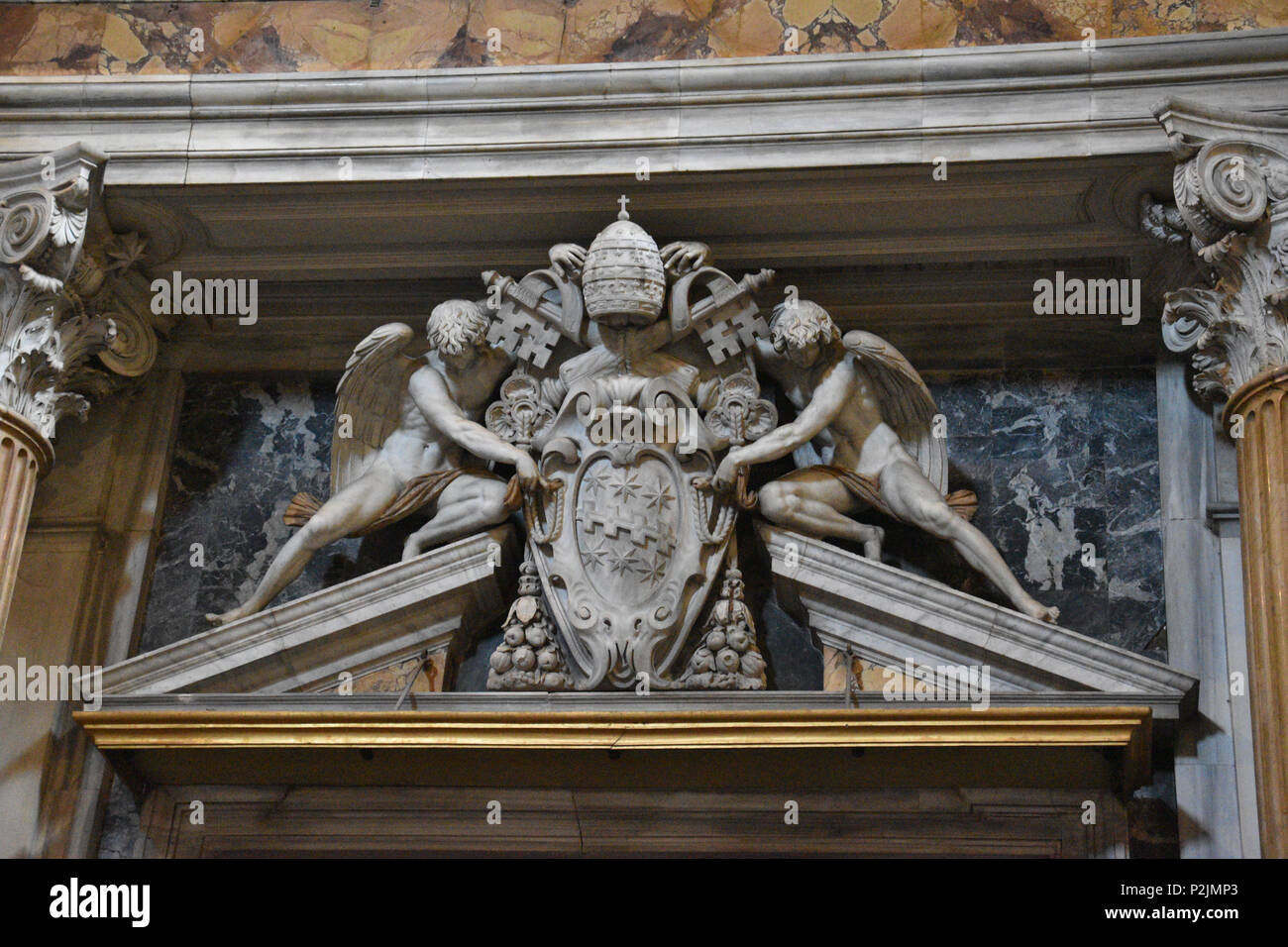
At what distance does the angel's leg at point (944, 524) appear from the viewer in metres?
6.32

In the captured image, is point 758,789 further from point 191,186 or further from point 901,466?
point 191,186

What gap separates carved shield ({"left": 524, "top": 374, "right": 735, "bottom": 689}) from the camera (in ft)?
20.6

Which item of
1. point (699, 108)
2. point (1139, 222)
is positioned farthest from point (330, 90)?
point (1139, 222)

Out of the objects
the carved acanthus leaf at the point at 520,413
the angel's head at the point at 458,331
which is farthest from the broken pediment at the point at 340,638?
the angel's head at the point at 458,331

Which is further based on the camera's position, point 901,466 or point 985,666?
point 901,466

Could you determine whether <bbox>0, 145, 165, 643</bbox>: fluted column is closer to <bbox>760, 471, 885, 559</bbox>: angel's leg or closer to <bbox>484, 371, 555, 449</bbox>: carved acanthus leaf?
<bbox>484, 371, 555, 449</bbox>: carved acanthus leaf

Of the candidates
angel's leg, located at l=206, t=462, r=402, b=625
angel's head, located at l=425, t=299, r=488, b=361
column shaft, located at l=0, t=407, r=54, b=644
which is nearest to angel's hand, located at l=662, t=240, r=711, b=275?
angel's head, located at l=425, t=299, r=488, b=361

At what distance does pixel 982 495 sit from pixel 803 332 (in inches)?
34.8

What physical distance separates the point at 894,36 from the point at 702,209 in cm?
91

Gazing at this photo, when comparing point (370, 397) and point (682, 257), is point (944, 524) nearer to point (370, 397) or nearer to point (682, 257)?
point (682, 257)

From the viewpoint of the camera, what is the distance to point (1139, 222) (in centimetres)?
657

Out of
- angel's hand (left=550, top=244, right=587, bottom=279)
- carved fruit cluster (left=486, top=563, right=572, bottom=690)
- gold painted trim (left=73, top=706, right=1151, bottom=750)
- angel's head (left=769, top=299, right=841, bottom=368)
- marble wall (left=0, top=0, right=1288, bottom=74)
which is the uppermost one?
marble wall (left=0, top=0, right=1288, bottom=74)

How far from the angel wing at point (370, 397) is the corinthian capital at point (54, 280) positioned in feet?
2.93
